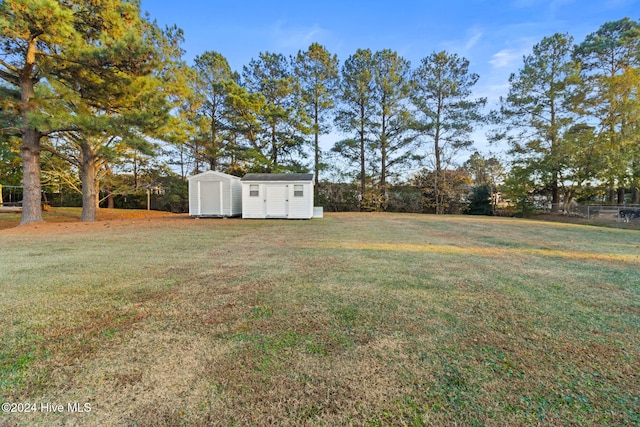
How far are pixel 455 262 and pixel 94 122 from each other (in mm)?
10698

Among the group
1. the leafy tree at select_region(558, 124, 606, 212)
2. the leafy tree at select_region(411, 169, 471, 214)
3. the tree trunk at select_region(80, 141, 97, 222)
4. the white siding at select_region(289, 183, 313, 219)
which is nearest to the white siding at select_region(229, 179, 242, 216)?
the white siding at select_region(289, 183, 313, 219)

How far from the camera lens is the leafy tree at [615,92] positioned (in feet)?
45.1

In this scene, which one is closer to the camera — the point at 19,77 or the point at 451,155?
the point at 19,77

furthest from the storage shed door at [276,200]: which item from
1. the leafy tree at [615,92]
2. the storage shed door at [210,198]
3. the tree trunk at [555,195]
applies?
the leafy tree at [615,92]

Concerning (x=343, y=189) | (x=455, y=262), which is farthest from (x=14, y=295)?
(x=343, y=189)

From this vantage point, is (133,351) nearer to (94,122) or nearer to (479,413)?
(479,413)

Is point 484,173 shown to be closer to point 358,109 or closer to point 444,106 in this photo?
point 444,106

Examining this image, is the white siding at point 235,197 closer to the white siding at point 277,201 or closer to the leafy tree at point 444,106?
the white siding at point 277,201

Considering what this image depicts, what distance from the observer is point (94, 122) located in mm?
8484

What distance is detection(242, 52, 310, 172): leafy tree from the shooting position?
62.0 feet

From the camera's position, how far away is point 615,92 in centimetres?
1408

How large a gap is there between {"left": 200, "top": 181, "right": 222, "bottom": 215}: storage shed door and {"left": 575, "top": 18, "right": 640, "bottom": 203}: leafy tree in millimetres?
19488

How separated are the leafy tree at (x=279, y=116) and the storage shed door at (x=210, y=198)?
5.71 meters

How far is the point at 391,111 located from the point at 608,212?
44.7 ft
